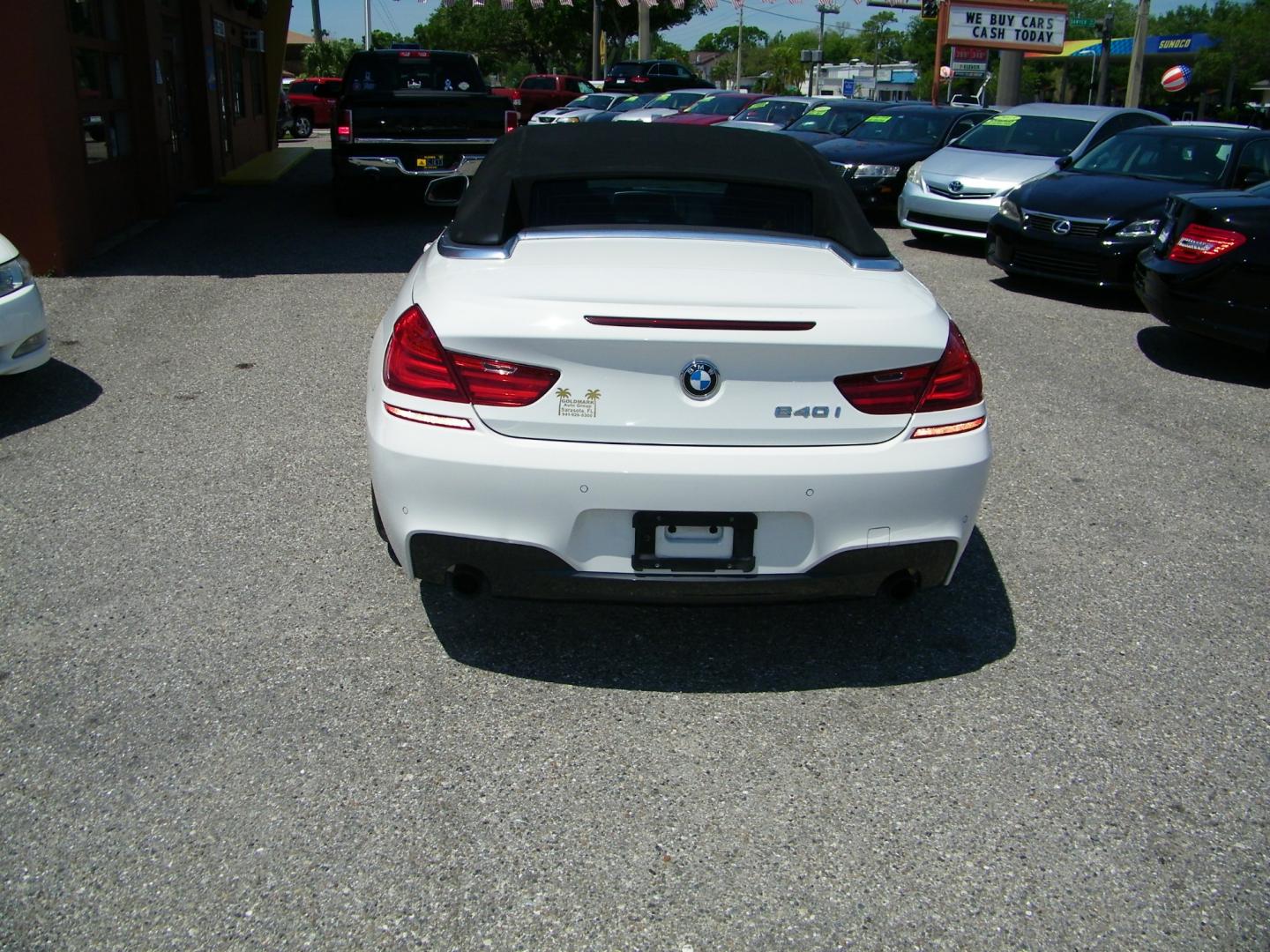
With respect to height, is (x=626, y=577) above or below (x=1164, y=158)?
below

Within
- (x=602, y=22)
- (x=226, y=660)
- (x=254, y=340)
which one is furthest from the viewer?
(x=602, y=22)

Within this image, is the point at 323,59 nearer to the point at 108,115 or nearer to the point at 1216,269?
the point at 108,115

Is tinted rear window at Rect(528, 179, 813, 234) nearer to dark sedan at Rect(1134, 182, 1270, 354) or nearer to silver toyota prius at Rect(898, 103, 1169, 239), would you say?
dark sedan at Rect(1134, 182, 1270, 354)

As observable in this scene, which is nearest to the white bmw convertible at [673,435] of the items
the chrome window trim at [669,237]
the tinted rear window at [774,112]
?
the chrome window trim at [669,237]

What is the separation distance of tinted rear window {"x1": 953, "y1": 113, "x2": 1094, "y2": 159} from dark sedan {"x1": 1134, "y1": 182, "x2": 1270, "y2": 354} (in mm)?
5267

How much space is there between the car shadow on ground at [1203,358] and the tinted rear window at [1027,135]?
4.53 metres

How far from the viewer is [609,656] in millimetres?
3697

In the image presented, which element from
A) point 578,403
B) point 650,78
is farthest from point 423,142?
point 650,78

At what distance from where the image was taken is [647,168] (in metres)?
4.21

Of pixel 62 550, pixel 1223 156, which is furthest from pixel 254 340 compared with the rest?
pixel 1223 156

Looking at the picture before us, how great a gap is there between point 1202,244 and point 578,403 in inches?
228

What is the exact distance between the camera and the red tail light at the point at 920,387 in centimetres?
316

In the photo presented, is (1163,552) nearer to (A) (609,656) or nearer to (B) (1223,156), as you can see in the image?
(A) (609,656)

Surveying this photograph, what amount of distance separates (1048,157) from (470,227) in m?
10.3
